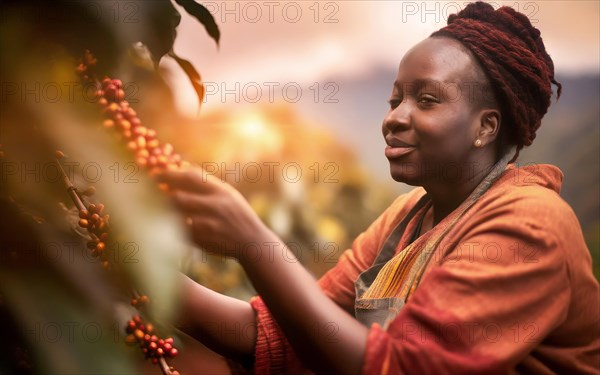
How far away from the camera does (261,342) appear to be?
0.98m

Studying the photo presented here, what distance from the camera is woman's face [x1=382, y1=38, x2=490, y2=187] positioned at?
0.88 metres

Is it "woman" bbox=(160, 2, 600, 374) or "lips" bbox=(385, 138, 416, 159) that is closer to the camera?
"woman" bbox=(160, 2, 600, 374)

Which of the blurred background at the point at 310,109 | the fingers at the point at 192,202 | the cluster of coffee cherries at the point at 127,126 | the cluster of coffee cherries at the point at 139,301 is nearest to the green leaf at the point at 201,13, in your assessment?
the blurred background at the point at 310,109

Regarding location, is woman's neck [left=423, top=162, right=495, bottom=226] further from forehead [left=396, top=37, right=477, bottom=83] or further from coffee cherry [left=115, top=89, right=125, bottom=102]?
coffee cherry [left=115, top=89, right=125, bottom=102]

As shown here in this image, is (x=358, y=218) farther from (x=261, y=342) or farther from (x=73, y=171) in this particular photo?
(x=73, y=171)

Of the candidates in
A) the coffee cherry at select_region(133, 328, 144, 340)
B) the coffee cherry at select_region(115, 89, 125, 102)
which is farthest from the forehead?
the coffee cherry at select_region(133, 328, 144, 340)

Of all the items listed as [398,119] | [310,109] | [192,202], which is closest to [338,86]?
[310,109]

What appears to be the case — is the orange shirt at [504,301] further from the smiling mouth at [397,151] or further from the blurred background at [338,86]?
the blurred background at [338,86]

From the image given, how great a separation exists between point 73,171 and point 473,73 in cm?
53

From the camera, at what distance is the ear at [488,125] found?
0.90 meters

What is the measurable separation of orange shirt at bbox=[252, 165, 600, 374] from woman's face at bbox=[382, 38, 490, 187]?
0.07 metres

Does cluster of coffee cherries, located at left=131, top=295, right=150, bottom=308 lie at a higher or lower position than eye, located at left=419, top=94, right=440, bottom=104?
lower

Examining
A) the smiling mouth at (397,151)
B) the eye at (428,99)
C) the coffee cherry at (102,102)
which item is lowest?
the smiling mouth at (397,151)

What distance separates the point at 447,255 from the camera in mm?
842
